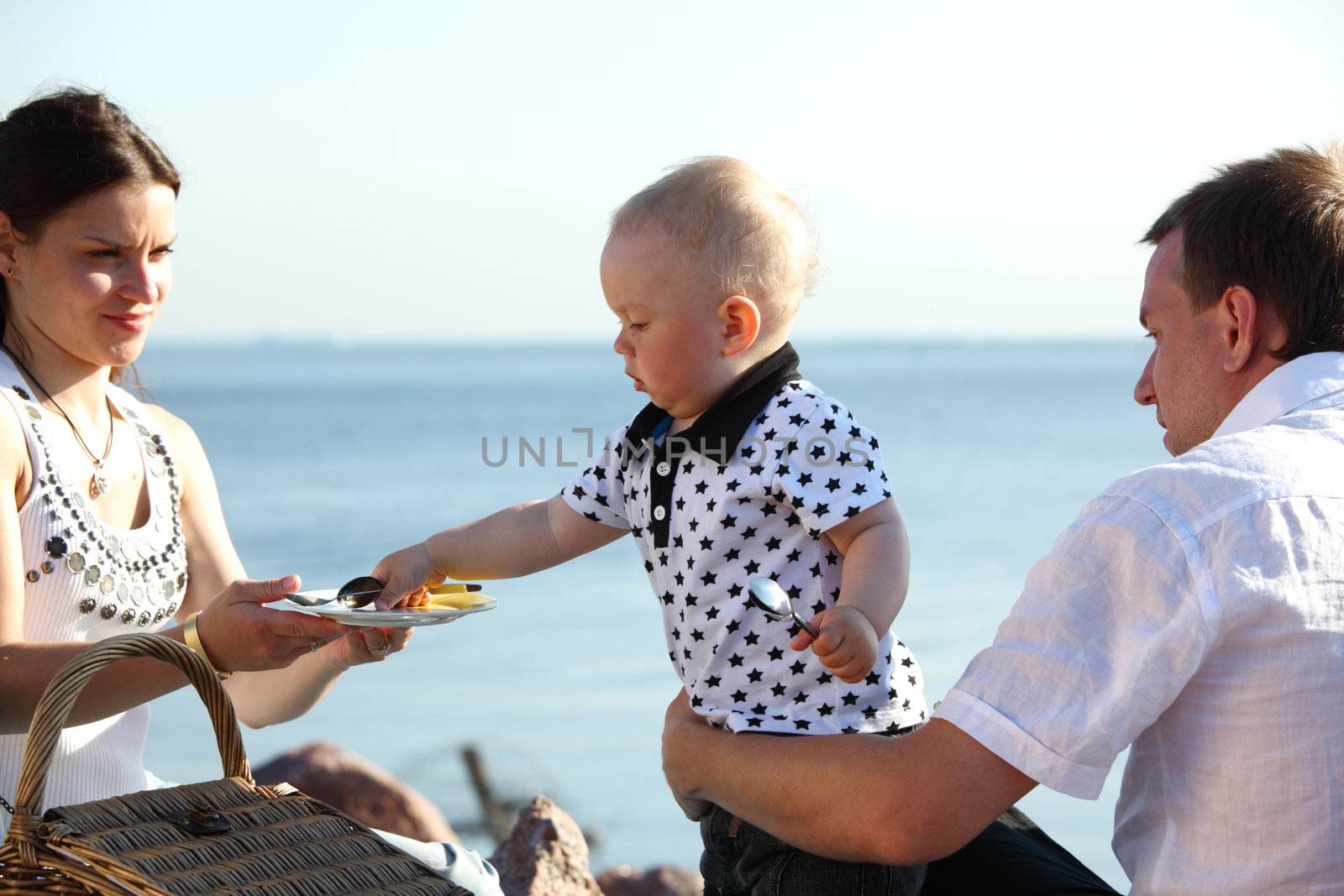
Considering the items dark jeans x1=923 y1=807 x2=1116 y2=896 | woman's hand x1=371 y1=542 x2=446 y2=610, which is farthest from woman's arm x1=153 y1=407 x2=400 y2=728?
dark jeans x1=923 y1=807 x2=1116 y2=896

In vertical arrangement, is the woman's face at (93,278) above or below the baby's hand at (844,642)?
above

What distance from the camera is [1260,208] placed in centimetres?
218

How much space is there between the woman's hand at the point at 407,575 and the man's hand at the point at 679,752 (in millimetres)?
568

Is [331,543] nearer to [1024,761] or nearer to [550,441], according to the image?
[550,441]

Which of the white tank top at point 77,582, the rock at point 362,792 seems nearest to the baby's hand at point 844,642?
the white tank top at point 77,582

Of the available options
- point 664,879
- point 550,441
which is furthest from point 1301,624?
point 550,441

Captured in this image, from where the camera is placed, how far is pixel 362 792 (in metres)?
5.27

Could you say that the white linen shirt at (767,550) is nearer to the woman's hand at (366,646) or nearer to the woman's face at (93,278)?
the woman's hand at (366,646)

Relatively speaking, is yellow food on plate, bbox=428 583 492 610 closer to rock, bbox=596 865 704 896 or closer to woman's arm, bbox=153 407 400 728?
woman's arm, bbox=153 407 400 728

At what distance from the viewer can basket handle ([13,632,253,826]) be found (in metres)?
1.90

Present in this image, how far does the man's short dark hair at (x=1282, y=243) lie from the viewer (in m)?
2.12

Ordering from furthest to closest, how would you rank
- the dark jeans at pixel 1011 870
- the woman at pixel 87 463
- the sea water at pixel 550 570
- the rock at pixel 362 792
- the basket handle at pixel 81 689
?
the sea water at pixel 550 570
the rock at pixel 362 792
the woman at pixel 87 463
the dark jeans at pixel 1011 870
the basket handle at pixel 81 689

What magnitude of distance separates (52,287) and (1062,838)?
5712mm

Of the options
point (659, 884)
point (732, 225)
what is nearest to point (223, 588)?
point (732, 225)
